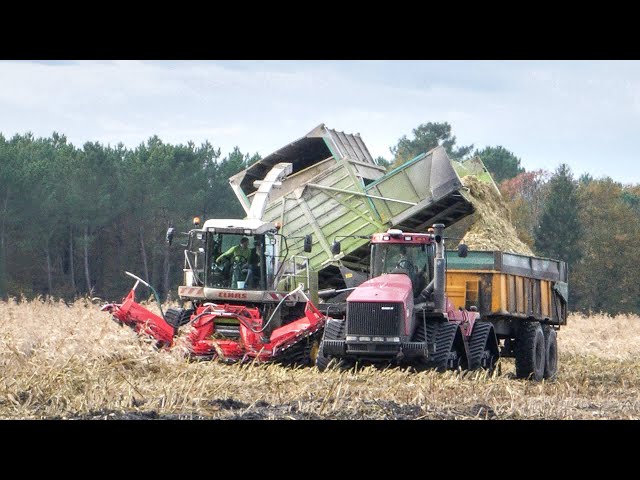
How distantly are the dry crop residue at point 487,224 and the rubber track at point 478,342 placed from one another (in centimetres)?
282

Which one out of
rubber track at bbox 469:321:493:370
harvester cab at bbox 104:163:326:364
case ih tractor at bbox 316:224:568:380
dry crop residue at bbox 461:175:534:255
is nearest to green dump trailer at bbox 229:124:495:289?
dry crop residue at bbox 461:175:534:255

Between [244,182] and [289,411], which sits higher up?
[244,182]

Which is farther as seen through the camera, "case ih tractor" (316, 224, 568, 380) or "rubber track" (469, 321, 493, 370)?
"rubber track" (469, 321, 493, 370)

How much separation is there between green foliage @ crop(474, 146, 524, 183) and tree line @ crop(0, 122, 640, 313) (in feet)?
50.2

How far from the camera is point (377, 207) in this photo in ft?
59.1

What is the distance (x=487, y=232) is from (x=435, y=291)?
457cm

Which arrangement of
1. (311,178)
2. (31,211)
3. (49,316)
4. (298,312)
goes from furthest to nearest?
(31,211) → (49,316) → (311,178) → (298,312)

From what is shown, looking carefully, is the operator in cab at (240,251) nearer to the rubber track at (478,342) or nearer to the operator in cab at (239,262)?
the operator in cab at (239,262)

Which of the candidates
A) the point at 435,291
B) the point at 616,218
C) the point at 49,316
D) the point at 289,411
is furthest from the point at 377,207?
the point at 616,218

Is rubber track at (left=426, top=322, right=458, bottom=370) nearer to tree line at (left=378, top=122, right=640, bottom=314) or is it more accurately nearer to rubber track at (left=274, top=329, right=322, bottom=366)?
rubber track at (left=274, top=329, right=322, bottom=366)

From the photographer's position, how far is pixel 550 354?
61.0 feet

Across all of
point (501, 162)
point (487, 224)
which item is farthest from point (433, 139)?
point (487, 224)

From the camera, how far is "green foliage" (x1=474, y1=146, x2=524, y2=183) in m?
72.9
